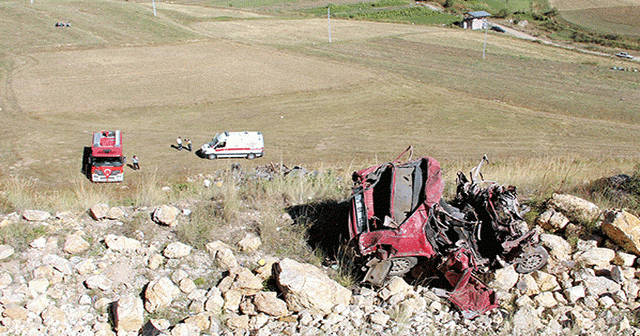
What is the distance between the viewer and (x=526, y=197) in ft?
34.0

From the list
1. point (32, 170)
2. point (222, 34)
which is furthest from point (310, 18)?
point (32, 170)

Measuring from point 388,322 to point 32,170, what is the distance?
2166 centimetres

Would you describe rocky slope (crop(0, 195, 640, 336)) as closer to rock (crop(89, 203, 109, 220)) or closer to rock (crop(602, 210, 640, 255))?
rock (crop(602, 210, 640, 255))

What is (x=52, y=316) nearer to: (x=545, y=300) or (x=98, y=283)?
(x=98, y=283)

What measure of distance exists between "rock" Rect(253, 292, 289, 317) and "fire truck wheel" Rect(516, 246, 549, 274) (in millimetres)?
3877

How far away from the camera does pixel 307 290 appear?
680 cm

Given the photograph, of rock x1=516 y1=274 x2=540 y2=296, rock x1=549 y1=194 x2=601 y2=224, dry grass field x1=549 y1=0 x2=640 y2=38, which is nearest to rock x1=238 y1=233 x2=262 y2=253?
rock x1=516 y1=274 x2=540 y2=296

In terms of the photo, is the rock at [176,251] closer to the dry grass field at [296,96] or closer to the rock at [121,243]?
the rock at [121,243]

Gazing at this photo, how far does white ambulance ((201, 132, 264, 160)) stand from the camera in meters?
24.9

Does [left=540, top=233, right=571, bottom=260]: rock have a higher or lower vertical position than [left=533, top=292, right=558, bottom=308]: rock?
higher

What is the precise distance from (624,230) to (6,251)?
9.73 m

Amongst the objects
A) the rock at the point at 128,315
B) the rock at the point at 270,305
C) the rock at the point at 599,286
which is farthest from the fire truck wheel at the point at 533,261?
the rock at the point at 128,315

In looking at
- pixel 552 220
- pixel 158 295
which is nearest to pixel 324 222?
pixel 158 295

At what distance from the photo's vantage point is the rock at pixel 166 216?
8.59m
